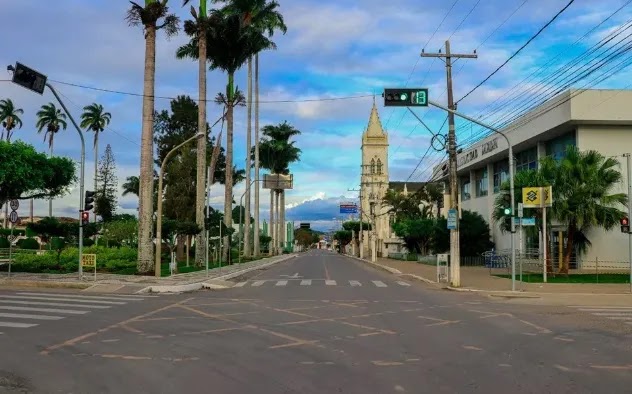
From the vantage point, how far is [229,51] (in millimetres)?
48344

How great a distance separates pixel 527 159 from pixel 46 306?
1637 inches

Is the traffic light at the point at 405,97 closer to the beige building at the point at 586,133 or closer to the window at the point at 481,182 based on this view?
the beige building at the point at 586,133

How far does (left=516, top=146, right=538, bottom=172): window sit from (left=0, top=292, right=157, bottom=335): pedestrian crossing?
35928mm

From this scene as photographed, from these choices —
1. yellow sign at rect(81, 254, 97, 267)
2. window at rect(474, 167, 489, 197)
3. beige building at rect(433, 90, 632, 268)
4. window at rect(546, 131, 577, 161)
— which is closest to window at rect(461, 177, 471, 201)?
window at rect(474, 167, 489, 197)

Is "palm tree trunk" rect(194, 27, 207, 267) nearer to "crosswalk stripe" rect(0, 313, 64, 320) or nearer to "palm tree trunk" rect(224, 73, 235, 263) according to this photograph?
"palm tree trunk" rect(224, 73, 235, 263)

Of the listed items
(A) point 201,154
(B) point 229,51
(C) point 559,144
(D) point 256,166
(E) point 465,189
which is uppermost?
(B) point 229,51

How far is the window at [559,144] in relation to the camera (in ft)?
136

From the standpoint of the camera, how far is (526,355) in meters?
10.2

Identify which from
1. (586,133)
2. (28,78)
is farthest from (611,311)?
(586,133)

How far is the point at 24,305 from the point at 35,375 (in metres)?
9.08

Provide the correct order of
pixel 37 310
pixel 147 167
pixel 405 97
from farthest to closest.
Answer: pixel 147 167 < pixel 405 97 < pixel 37 310

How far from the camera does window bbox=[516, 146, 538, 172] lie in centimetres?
4772

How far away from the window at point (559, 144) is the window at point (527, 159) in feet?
7.55

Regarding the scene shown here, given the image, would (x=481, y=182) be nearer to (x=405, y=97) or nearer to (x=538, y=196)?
(x=538, y=196)
